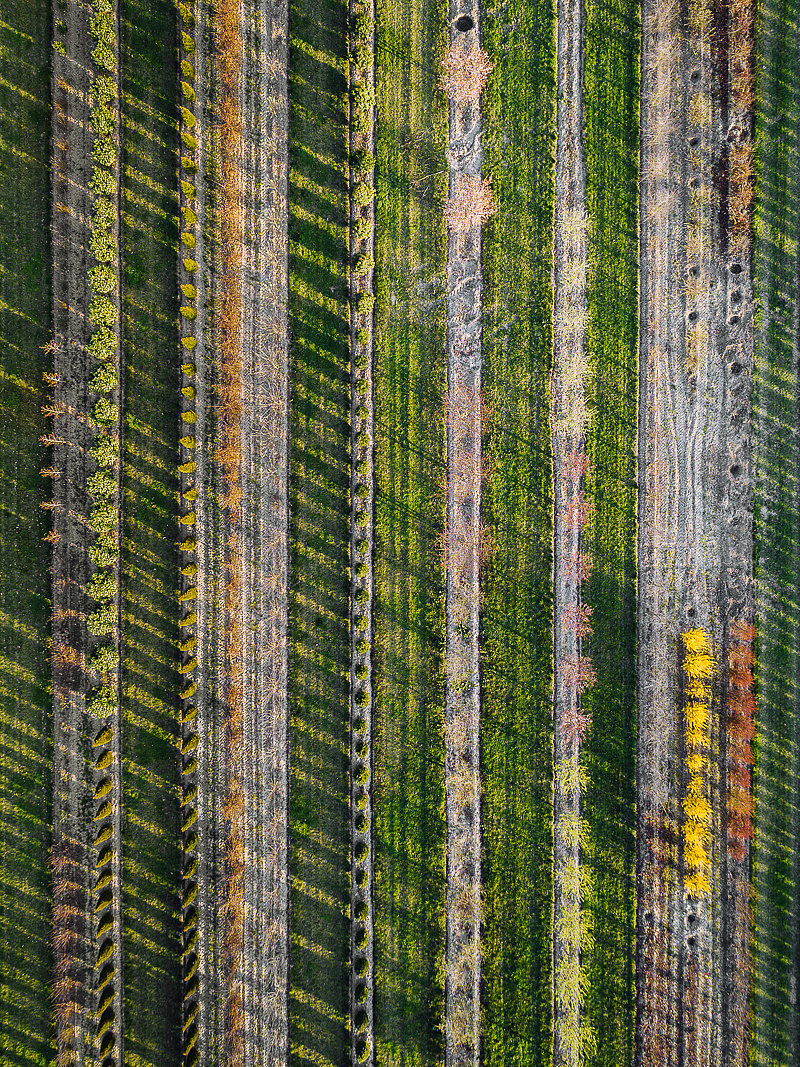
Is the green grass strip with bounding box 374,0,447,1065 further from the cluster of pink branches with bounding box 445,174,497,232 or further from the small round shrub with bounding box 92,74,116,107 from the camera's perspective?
the small round shrub with bounding box 92,74,116,107

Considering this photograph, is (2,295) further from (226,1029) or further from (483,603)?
(226,1029)


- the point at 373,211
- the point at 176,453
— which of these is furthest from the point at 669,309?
the point at 176,453

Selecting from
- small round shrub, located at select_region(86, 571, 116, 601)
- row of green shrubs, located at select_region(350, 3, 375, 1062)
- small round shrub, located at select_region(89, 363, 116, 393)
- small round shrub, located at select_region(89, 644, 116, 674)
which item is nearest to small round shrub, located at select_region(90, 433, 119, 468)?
small round shrub, located at select_region(89, 363, 116, 393)

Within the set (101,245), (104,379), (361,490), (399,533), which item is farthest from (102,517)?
(399,533)

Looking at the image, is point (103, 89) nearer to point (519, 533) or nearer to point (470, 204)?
point (470, 204)

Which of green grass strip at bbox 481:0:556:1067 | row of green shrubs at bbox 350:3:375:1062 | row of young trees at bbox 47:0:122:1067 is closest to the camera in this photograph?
row of young trees at bbox 47:0:122:1067

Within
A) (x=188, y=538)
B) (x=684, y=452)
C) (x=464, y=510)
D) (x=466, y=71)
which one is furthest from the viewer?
(x=684, y=452)
